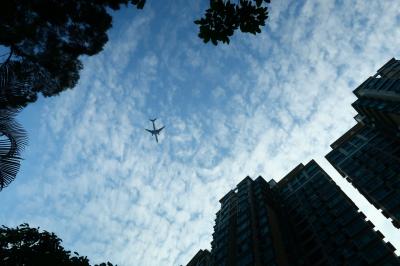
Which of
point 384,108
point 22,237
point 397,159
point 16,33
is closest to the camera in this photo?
point 16,33

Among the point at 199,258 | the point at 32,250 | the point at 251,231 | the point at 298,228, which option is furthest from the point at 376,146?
the point at 32,250

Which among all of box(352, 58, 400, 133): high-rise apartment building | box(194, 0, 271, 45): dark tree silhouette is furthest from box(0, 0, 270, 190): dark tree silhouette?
box(352, 58, 400, 133): high-rise apartment building

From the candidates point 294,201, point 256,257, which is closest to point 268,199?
point 294,201

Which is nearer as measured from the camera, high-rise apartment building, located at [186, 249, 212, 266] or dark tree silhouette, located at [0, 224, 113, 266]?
dark tree silhouette, located at [0, 224, 113, 266]

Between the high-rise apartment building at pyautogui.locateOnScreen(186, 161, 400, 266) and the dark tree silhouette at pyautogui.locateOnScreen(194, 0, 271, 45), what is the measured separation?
120 feet

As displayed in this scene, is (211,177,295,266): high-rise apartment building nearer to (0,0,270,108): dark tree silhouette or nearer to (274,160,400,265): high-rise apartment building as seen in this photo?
(274,160,400,265): high-rise apartment building

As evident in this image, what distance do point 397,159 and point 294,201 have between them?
19178mm

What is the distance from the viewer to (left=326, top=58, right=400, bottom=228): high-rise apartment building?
43.3m

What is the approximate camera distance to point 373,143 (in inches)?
2114

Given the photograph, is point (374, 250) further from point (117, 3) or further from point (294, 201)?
point (117, 3)

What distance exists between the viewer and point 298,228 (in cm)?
5103

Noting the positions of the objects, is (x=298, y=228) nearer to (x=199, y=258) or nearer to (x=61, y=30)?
(x=199, y=258)

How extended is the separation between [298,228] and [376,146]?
18649 millimetres

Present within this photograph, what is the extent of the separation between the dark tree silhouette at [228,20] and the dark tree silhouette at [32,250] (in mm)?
15389
